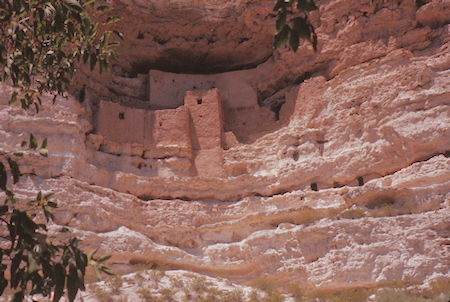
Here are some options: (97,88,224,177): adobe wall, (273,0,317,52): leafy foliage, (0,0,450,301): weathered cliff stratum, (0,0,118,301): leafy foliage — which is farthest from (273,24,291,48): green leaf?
(97,88,224,177): adobe wall

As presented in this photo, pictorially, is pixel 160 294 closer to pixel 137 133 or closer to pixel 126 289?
pixel 126 289

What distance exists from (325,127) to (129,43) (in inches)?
239

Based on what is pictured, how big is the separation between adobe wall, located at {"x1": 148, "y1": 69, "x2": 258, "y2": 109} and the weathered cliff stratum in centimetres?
4

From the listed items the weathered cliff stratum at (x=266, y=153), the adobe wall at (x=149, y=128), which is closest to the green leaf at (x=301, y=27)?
the weathered cliff stratum at (x=266, y=153)

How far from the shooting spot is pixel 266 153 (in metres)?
13.7

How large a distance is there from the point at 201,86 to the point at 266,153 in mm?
3499

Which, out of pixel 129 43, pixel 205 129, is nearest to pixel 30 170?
pixel 205 129

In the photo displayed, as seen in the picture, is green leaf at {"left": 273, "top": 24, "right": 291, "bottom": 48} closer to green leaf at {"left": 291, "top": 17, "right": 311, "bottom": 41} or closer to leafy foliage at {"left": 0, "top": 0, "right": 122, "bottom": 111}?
green leaf at {"left": 291, "top": 17, "right": 311, "bottom": 41}

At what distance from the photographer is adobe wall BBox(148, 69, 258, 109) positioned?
15.6m

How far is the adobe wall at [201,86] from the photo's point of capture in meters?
15.6

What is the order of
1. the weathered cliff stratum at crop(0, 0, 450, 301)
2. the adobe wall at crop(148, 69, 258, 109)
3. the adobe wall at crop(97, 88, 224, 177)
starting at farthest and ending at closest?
the adobe wall at crop(148, 69, 258, 109) < the adobe wall at crop(97, 88, 224, 177) < the weathered cliff stratum at crop(0, 0, 450, 301)

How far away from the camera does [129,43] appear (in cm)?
1622

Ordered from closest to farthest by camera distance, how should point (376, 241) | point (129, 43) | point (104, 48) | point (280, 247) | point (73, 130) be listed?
point (104, 48) → point (376, 241) → point (280, 247) → point (73, 130) → point (129, 43)

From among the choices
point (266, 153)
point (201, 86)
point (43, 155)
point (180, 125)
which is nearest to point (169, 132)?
point (180, 125)
